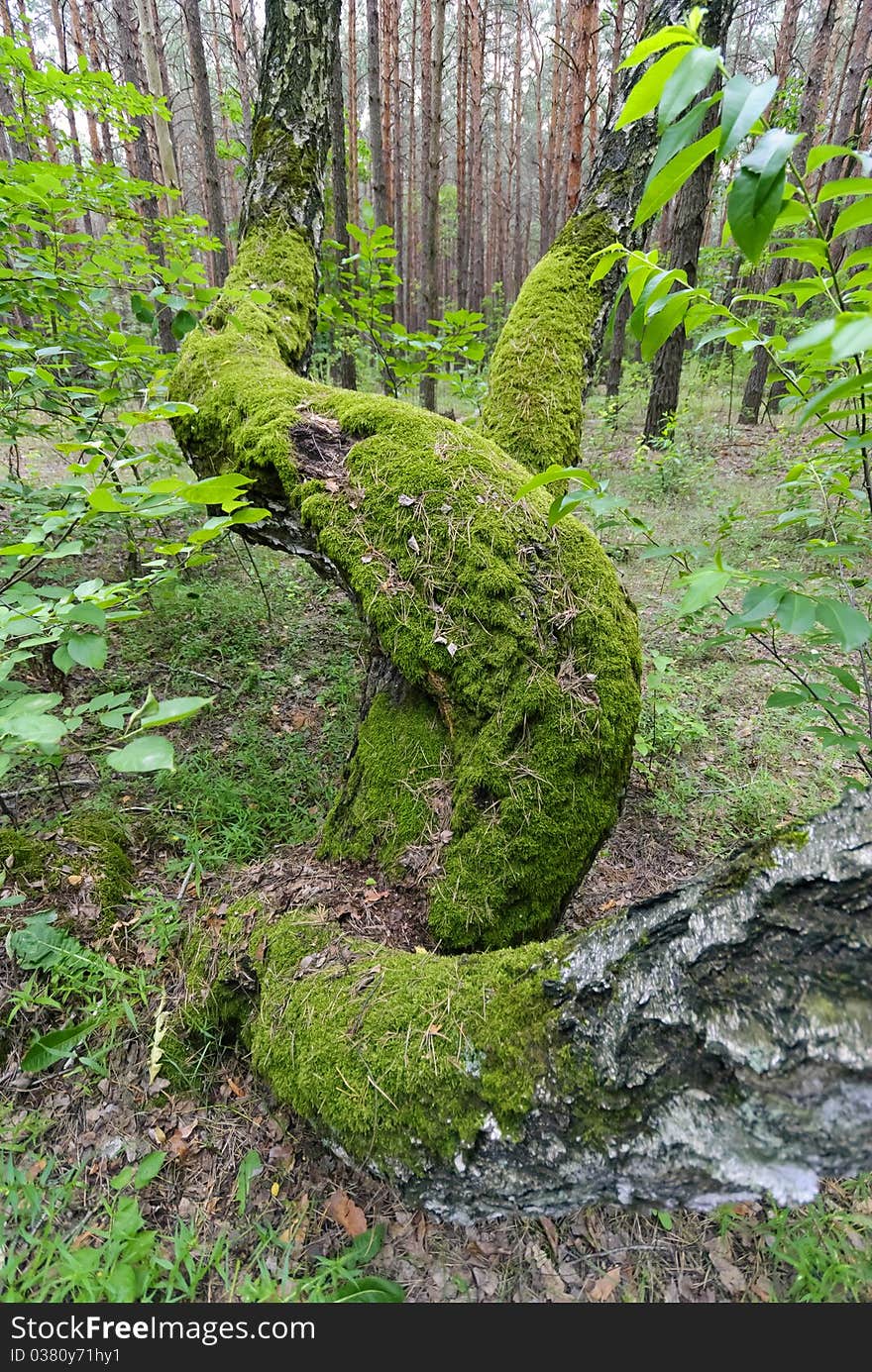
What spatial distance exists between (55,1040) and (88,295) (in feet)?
10.4

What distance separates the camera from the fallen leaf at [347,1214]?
1573 mm

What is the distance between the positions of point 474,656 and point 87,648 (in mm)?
1108

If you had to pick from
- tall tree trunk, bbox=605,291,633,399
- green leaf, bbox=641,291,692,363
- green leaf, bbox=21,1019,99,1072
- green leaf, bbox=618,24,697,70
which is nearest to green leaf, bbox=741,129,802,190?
green leaf, bbox=618,24,697,70

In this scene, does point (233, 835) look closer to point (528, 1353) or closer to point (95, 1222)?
point (95, 1222)

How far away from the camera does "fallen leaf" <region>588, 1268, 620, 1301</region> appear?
1544 mm

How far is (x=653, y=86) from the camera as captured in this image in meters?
0.83

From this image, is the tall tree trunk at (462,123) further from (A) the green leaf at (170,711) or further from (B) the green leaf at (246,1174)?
(B) the green leaf at (246,1174)

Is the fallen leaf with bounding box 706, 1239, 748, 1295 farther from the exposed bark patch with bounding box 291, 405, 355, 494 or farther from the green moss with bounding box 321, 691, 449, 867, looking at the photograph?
the exposed bark patch with bounding box 291, 405, 355, 494

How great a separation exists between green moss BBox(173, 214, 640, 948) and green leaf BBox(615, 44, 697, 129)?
127cm

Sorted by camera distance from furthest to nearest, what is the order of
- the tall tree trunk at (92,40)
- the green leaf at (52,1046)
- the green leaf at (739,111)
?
the tall tree trunk at (92,40), the green leaf at (52,1046), the green leaf at (739,111)

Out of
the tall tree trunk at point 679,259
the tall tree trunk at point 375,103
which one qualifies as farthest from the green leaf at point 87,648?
the tall tree trunk at point 375,103

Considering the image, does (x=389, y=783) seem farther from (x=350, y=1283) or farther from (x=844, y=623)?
(x=844, y=623)

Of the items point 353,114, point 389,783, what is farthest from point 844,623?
point 353,114

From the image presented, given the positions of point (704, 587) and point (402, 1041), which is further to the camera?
point (402, 1041)
